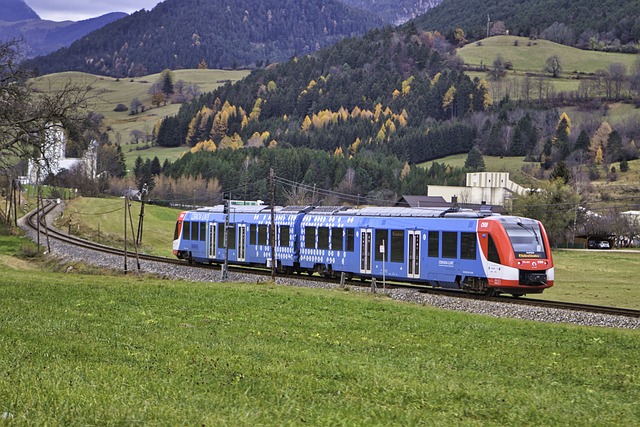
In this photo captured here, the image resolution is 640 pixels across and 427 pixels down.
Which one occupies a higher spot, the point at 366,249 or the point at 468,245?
the point at 468,245

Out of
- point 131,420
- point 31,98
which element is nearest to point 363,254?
→ point 31,98

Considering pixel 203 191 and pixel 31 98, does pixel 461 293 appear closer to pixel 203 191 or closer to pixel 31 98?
pixel 31 98

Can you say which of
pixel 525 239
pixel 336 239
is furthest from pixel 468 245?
pixel 336 239

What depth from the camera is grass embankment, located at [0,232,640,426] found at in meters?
11.7

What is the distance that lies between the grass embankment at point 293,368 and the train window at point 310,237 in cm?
2212

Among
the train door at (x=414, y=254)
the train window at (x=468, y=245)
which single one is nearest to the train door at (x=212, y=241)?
the train door at (x=414, y=254)

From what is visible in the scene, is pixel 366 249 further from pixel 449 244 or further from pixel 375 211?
pixel 449 244

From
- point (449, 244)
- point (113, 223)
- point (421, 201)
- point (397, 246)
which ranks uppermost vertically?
point (449, 244)

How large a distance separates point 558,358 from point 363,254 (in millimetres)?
25898

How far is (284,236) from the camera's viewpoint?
2042 inches

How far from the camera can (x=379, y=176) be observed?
7234 inches

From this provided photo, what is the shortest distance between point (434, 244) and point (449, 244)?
3.34 ft

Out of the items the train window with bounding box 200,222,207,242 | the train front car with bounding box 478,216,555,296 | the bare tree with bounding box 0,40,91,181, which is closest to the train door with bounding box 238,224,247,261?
the train window with bounding box 200,222,207,242

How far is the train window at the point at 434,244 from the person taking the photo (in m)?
40.6
